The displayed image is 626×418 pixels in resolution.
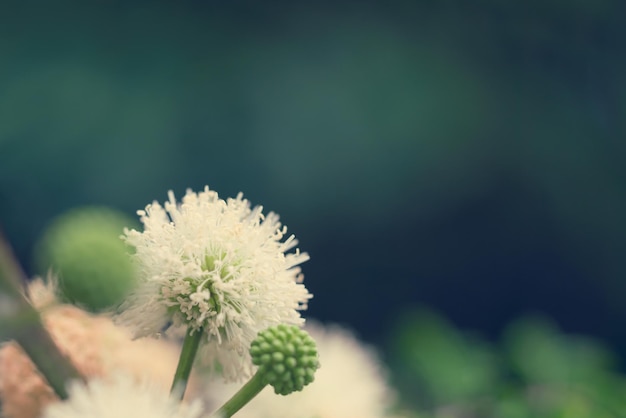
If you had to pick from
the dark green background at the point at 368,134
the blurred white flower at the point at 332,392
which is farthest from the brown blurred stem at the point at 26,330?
the dark green background at the point at 368,134

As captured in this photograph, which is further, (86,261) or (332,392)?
(332,392)

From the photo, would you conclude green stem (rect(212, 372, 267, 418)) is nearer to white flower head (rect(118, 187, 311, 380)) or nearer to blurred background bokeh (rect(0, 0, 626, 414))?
white flower head (rect(118, 187, 311, 380))

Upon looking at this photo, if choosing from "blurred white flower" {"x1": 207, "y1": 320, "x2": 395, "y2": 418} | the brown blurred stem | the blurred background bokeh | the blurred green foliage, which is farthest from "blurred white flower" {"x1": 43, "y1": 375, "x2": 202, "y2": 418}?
the blurred background bokeh

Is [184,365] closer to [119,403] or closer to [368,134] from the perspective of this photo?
[119,403]

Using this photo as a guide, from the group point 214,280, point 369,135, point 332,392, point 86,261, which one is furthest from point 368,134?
point 86,261

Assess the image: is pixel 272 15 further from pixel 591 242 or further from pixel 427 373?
pixel 427 373

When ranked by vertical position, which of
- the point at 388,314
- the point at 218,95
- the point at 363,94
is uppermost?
the point at 363,94

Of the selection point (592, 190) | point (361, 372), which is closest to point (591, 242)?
point (592, 190)
